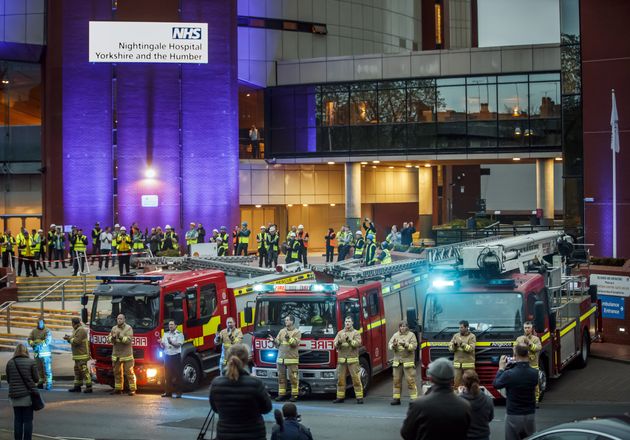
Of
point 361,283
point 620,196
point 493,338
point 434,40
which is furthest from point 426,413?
point 434,40

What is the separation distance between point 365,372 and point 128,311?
5.01 metres

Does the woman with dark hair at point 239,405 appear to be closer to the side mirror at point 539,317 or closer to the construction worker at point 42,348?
the side mirror at point 539,317

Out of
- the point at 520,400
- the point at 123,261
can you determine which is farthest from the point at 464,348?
the point at 123,261

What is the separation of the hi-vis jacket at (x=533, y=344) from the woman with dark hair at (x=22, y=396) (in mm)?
7744

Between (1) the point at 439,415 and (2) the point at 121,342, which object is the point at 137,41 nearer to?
(2) the point at 121,342

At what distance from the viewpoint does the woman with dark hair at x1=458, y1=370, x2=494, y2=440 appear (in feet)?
31.2

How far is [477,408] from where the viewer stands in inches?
380

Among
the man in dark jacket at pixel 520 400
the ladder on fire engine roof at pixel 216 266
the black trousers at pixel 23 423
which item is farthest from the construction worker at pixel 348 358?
the man in dark jacket at pixel 520 400

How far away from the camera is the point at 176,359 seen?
1941 centimetres

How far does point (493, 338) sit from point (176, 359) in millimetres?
6452

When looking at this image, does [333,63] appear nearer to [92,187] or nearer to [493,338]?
[92,187]

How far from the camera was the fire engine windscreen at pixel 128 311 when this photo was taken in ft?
65.0

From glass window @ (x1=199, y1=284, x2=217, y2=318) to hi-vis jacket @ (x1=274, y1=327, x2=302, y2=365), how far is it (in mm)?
3098

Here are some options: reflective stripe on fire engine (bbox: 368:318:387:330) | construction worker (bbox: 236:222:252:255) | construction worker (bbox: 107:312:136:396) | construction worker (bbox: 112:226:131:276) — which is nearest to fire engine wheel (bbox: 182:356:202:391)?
construction worker (bbox: 107:312:136:396)
